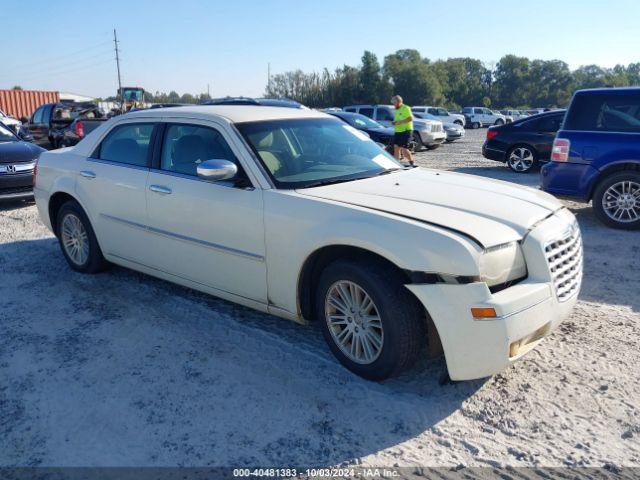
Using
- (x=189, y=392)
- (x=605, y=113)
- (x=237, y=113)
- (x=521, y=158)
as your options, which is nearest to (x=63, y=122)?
(x=521, y=158)

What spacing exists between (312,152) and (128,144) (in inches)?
71.0

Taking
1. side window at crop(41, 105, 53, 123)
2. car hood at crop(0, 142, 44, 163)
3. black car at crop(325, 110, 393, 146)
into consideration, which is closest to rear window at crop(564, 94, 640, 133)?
car hood at crop(0, 142, 44, 163)

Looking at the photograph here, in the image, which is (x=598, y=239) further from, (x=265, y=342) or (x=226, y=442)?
(x=226, y=442)

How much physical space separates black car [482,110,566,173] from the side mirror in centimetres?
1082

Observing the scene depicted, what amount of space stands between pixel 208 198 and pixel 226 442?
1.83 metres

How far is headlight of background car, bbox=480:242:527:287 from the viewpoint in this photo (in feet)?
9.59

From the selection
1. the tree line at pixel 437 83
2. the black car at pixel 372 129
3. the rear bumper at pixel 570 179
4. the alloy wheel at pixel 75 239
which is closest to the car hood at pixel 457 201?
the alloy wheel at pixel 75 239

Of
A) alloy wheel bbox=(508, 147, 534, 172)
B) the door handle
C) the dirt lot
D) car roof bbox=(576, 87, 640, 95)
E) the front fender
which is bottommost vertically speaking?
the dirt lot

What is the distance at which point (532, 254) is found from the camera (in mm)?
3113

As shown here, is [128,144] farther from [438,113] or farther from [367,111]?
[438,113]

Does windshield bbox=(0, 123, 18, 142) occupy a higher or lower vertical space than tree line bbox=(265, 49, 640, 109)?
lower

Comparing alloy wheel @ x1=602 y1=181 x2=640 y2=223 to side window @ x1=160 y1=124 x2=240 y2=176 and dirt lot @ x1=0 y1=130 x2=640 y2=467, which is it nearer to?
dirt lot @ x1=0 y1=130 x2=640 y2=467

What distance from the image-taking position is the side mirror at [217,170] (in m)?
3.72

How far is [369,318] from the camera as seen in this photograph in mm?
3328
